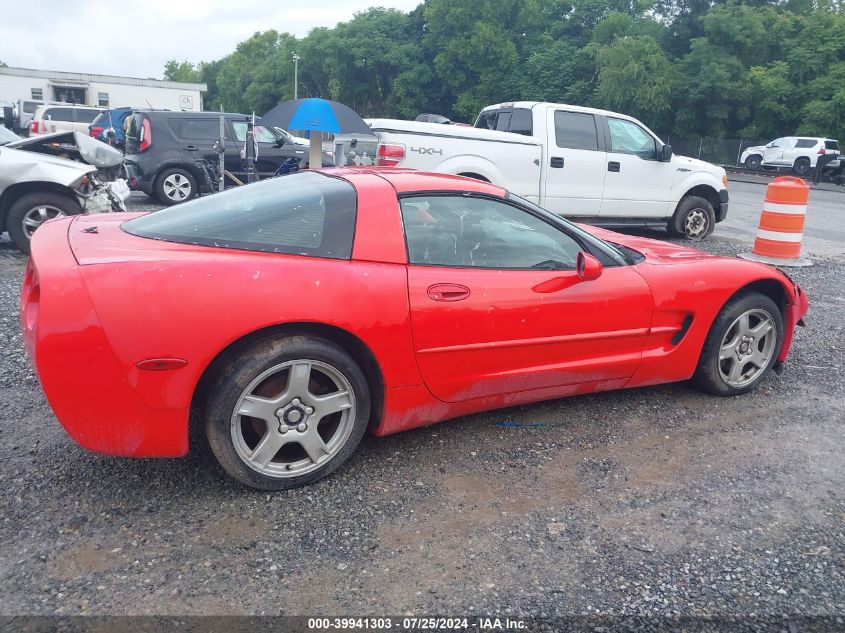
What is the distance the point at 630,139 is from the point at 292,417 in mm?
8256

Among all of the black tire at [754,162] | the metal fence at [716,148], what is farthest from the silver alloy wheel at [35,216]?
the metal fence at [716,148]

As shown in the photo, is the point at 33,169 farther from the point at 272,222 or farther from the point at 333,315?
the point at 333,315

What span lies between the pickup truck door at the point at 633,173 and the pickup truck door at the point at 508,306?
6.23 meters

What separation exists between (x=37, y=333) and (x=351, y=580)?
4.91ft

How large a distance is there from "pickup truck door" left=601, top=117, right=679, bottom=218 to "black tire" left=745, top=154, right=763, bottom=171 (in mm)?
25969

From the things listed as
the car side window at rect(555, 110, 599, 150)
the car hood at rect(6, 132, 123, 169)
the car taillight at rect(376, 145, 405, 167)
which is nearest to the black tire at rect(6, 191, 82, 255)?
the car hood at rect(6, 132, 123, 169)

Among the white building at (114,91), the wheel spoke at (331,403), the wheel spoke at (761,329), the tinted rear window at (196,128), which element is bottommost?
the wheel spoke at (331,403)

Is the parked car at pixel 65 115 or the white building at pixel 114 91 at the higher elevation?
the white building at pixel 114 91

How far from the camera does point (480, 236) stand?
3568 mm

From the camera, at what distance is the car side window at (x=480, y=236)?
133 inches

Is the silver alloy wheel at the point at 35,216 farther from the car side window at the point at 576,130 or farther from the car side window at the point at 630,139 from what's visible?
the car side window at the point at 630,139

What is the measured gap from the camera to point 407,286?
125 inches

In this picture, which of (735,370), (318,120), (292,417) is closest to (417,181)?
(292,417)

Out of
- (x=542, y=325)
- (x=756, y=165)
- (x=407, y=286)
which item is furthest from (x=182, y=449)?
(x=756, y=165)
